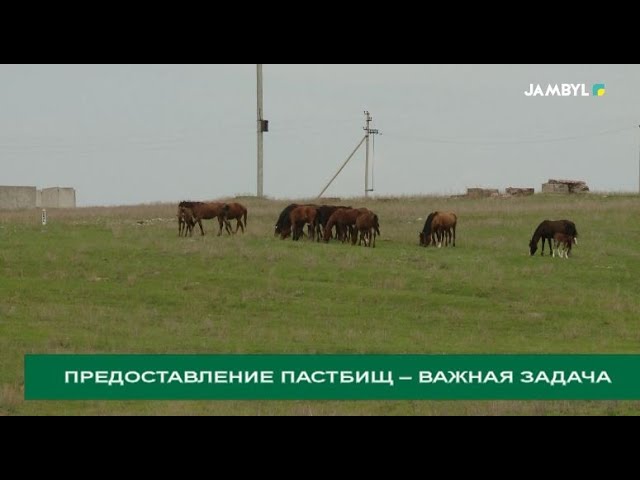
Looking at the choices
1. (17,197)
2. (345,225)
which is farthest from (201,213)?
(17,197)

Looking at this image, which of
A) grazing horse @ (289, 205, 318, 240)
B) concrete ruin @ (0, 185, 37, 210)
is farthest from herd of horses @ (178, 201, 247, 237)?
concrete ruin @ (0, 185, 37, 210)

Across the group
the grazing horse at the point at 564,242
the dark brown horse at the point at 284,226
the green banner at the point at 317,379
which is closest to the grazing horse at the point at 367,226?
the dark brown horse at the point at 284,226

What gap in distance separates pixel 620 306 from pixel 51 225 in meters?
21.8

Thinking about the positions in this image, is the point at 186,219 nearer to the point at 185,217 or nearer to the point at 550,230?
the point at 185,217

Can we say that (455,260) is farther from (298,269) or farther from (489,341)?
(489,341)

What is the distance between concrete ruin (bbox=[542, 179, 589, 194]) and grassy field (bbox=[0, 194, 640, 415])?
17.7m

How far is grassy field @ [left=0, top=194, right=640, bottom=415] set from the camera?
2072 centimetres

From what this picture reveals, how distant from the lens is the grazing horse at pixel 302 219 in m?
38.1

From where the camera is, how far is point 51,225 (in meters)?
41.8

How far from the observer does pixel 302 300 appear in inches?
1063

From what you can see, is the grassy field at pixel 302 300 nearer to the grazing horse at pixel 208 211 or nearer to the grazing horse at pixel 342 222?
the grazing horse at pixel 208 211

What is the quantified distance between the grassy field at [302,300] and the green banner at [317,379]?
0.24 metres

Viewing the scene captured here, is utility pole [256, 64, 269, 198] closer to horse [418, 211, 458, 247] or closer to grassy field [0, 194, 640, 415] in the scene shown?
grassy field [0, 194, 640, 415]

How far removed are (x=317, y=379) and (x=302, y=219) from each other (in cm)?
2196
